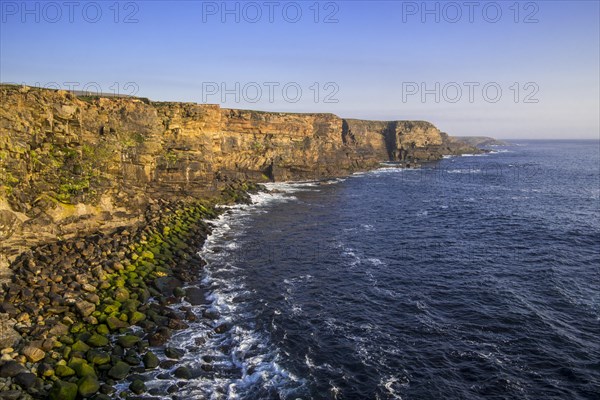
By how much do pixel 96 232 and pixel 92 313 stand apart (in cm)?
1285

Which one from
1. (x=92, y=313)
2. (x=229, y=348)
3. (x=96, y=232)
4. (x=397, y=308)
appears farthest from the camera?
(x=96, y=232)

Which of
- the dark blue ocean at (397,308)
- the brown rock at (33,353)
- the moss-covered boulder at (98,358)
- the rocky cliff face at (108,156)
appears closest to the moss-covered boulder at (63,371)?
→ the moss-covered boulder at (98,358)

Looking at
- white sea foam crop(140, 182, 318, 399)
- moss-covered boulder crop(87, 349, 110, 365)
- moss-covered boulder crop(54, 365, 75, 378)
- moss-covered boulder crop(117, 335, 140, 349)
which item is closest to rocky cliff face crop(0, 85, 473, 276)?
moss-covered boulder crop(117, 335, 140, 349)

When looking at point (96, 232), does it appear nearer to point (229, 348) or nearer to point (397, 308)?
point (229, 348)

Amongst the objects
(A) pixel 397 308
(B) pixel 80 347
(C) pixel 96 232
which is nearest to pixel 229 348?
(B) pixel 80 347

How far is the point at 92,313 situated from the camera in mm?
23578

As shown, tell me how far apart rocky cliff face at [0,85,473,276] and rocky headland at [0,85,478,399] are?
12 centimetres

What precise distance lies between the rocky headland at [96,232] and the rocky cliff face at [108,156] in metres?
0.12

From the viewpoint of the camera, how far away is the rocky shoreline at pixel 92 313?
1791 cm

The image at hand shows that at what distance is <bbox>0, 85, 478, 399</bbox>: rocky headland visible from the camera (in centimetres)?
1953

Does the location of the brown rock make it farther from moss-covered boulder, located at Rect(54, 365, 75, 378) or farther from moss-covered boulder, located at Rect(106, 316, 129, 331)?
moss-covered boulder, located at Rect(106, 316, 129, 331)

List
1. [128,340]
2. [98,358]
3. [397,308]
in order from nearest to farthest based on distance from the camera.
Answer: [98,358], [128,340], [397,308]

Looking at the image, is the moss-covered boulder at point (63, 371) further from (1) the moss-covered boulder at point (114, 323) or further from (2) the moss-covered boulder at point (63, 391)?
(1) the moss-covered boulder at point (114, 323)

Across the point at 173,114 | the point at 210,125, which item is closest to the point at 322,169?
the point at 210,125
